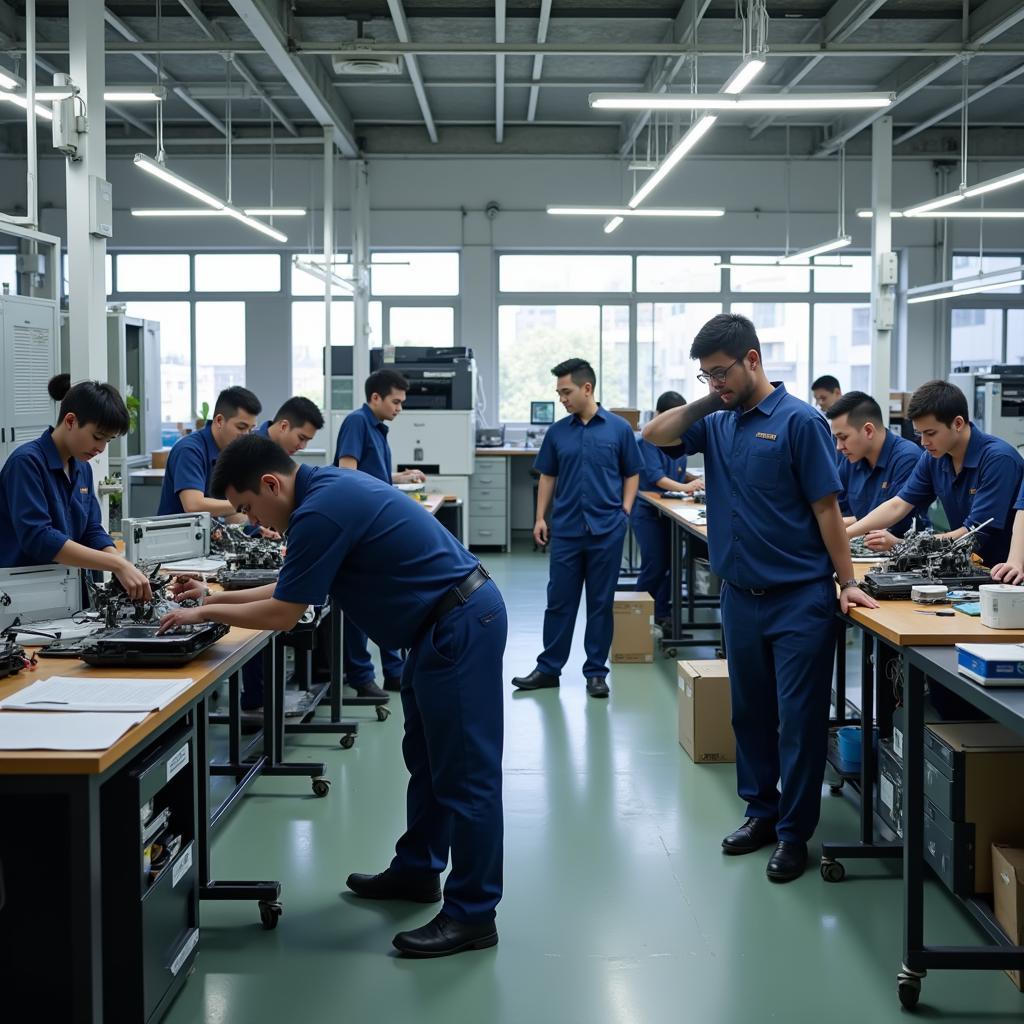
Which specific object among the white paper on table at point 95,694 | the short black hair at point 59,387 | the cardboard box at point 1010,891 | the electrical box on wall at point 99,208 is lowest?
the cardboard box at point 1010,891

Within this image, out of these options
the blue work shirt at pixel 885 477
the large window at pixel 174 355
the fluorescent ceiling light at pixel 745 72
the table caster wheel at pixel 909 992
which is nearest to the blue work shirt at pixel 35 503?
the table caster wheel at pixel 909 992

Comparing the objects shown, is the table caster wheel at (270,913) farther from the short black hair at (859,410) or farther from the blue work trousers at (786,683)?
the short black hair at (859,410)

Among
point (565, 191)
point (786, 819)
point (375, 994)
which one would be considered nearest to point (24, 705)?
point (375, 994)

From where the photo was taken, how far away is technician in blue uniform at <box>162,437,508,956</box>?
2.30 meters

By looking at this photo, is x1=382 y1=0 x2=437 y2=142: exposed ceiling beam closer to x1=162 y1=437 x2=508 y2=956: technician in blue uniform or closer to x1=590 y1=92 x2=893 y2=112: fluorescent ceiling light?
x1=590 y1=92 x2=893 y2=112: fluorescent ceiling light

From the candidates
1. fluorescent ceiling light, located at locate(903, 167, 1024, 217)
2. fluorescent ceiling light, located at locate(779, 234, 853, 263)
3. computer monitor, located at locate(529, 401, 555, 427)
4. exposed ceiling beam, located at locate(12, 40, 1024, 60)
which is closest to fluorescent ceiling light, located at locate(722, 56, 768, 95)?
exposed ceiling beam, located at locate(12, 40, 1024, 60)

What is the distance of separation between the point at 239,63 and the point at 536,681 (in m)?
6.02

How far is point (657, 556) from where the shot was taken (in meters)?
6.79

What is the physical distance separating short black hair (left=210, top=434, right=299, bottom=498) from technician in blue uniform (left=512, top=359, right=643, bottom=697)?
2.92 meters

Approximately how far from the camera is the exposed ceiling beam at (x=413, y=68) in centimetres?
728

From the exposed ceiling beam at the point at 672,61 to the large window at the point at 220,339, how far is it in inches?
176

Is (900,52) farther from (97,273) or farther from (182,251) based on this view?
(182,251)

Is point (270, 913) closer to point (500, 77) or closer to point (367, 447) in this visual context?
point (367, 447)

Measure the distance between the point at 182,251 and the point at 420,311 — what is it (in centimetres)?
261
